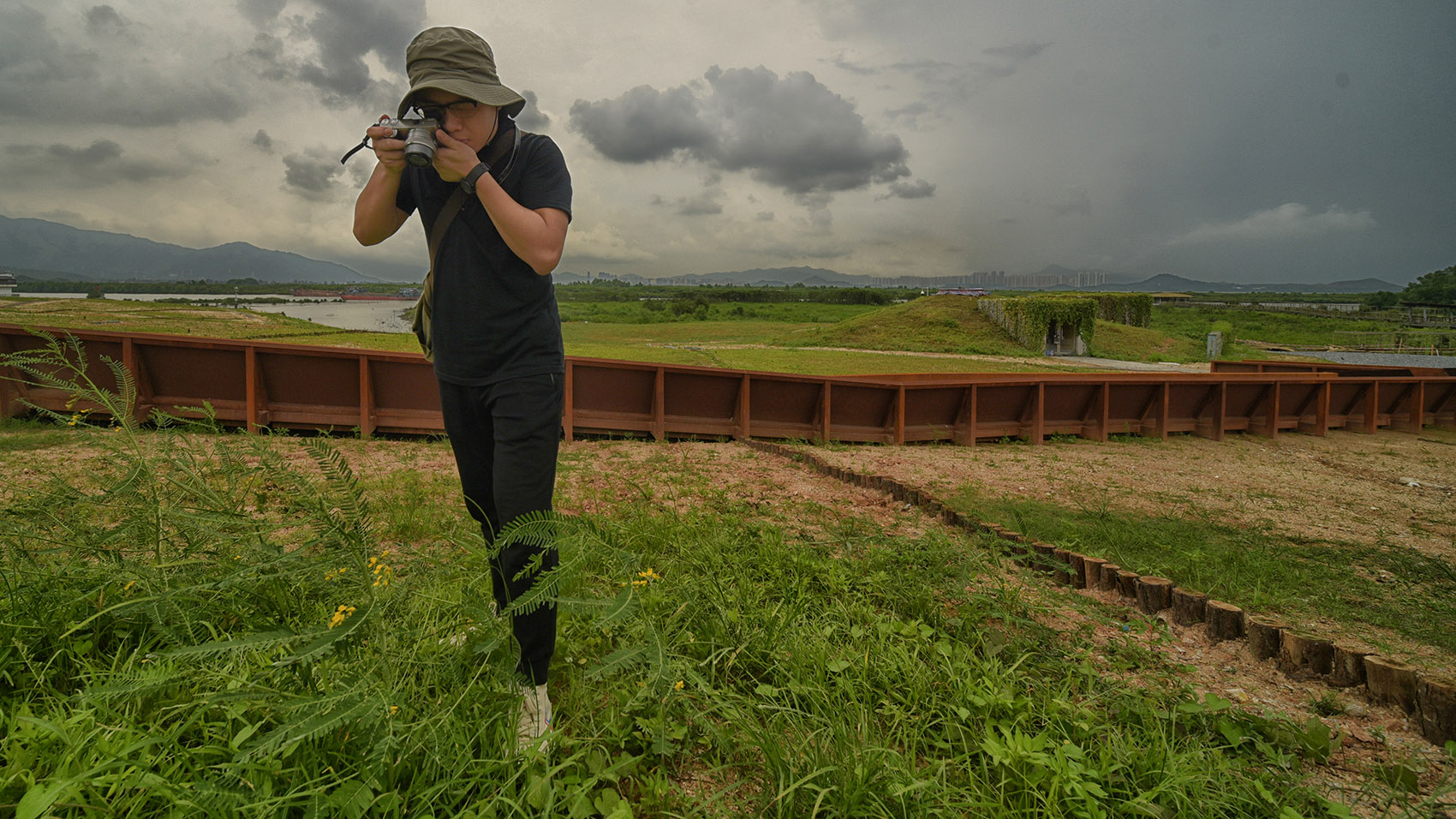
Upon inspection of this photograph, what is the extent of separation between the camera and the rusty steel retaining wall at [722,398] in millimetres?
7633

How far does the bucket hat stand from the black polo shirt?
0.61 ft

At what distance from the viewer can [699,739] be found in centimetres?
218

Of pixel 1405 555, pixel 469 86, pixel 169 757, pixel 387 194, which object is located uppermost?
pixel 469 86

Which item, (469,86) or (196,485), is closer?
(469,86)

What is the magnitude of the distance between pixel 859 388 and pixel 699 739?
7572 millimetres

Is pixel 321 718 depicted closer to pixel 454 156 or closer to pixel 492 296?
pixel 492 296

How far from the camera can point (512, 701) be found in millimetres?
2076

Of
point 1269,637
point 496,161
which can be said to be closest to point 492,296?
point 496,161

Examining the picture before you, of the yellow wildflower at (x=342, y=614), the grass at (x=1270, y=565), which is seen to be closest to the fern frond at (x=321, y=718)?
the yellow wildflower at (x=342, y=614)

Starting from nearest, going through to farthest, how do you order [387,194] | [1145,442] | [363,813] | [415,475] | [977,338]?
[363,813]
[387,194]
[415,475]
[1145,442]
[977,338]

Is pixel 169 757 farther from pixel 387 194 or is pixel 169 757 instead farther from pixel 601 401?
pixel 601 401

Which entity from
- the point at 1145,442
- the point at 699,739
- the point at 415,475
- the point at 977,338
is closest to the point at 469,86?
the point at 699,739

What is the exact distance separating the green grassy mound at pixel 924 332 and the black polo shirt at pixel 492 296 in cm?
3448

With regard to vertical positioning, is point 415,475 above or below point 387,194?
below
